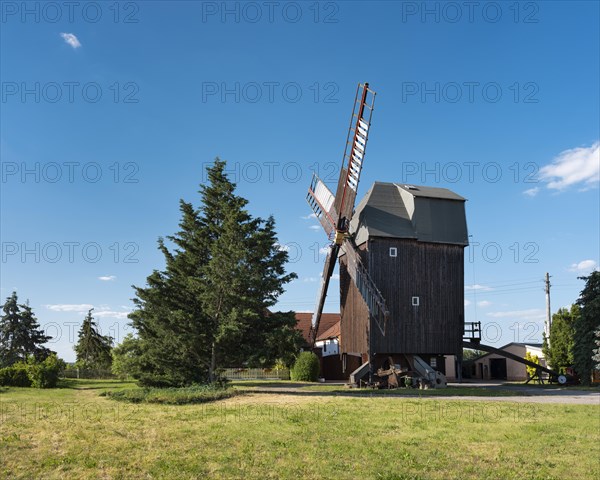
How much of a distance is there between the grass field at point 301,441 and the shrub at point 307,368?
20.6 m

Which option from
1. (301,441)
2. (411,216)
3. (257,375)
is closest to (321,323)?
(257,375)

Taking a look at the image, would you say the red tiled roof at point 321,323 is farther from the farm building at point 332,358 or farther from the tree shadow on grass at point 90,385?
the tree shadow on grass at point 90,385

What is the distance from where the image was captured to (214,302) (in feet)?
92.7

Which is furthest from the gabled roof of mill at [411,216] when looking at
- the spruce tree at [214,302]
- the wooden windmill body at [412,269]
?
the spruce tree at [214,302]

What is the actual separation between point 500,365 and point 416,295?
72.0 ft

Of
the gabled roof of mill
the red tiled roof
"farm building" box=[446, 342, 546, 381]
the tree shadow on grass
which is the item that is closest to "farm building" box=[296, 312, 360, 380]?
the red tiled roof

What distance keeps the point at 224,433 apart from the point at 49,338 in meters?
50.3

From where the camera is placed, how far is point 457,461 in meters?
13.8

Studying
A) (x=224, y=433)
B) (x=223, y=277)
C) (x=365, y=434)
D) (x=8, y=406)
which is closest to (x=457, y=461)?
(x=365, y=434)

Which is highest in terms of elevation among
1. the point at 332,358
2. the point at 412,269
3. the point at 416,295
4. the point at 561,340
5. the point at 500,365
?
the point at 412,269

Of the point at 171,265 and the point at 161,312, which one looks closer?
the point at 161,312

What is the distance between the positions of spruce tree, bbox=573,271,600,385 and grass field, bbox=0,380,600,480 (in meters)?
16.2

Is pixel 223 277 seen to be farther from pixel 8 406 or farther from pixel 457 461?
pixel 457 461

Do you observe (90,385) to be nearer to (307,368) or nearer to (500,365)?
(307,368)
